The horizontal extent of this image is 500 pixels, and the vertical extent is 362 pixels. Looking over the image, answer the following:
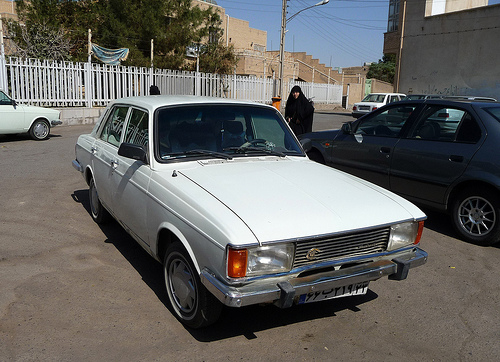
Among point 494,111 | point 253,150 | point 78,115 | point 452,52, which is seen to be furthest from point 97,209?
point 452,52

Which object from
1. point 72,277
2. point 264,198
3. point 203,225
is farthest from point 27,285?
point 264,198

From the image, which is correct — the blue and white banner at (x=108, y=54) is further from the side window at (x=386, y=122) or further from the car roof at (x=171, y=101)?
the car roof at (x=171, y=101)

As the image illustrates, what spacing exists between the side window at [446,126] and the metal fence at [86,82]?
14.1 metres

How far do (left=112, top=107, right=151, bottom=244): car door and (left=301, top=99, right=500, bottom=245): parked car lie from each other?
360 cm

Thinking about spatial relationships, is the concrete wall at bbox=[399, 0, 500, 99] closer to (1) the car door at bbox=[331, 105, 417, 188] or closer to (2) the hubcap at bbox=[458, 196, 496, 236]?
(1) the car door at bbox=[331, 105, 417, 188]

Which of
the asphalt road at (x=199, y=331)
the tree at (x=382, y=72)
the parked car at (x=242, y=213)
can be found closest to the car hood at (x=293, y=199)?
the parked car at (x=242, y=213)

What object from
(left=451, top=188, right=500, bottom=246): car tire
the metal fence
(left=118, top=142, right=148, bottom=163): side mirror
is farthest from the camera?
the metal fence

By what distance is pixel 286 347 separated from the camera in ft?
10.8

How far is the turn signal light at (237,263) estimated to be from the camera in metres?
2.89

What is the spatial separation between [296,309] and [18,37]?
844 inches

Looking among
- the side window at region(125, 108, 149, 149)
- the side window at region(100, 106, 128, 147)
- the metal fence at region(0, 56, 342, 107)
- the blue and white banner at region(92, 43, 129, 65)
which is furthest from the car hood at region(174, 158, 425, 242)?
the blue and white banner at region(92, 43, 129, 65)

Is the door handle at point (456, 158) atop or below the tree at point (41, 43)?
below

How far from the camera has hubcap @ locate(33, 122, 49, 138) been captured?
12.9 m

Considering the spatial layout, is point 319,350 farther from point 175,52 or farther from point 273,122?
point 175,52
